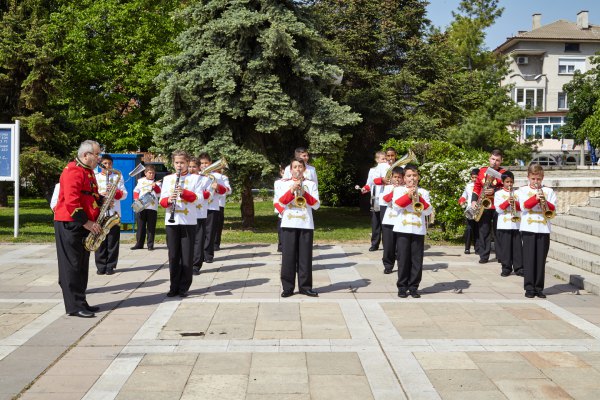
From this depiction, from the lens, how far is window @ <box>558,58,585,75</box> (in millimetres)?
64375

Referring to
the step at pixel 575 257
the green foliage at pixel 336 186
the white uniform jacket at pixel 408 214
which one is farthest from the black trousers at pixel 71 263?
the green foliage at pixel 336 186

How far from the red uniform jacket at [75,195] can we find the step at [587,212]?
1058 cm

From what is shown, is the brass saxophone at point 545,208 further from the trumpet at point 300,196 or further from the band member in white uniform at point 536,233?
the trumpet at point 300,196

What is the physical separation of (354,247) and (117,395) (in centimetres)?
969

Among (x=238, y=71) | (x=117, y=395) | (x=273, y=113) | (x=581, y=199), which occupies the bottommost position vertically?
(x=117, y=395)

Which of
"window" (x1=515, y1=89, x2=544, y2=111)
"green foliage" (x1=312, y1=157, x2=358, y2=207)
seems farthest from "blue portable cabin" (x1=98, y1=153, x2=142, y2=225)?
"window" (x1=515, y1=89, x2=544, y2=111)

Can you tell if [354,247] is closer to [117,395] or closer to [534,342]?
[534,342]

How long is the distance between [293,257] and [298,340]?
229 cm

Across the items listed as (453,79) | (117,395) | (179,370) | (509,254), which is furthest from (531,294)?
(453,79)

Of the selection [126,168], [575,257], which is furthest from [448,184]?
[126,168]

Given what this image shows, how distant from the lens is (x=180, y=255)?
8.82m

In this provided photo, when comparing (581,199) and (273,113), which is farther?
(273,113)

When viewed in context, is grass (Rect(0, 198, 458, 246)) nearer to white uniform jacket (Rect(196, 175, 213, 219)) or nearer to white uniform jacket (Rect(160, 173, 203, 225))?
white uniform jacket (Rect(196, 175, 213, 219))

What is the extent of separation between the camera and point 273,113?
16.8m
